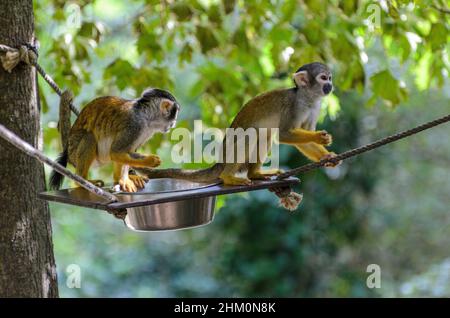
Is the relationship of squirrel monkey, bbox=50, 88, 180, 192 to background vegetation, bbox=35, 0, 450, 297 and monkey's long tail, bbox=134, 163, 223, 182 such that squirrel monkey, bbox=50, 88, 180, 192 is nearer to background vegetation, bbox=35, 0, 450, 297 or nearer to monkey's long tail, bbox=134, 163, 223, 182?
monkey's long tail, bbox=134, 163, 223, 182

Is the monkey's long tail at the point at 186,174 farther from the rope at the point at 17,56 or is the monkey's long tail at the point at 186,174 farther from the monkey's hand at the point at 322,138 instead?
the rope at the point at 17,56

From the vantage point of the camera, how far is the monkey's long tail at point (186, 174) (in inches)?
113

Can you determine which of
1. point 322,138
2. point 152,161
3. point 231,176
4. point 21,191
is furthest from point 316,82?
point 21,191

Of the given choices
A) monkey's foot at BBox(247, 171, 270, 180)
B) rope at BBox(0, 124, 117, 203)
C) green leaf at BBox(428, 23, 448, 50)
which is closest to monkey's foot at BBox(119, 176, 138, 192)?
rope at BBox(0, 124, 117, 203)

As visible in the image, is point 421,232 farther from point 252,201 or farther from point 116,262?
point 116,262

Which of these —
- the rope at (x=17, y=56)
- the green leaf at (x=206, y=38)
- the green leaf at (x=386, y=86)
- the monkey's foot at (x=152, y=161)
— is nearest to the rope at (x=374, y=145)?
the monkey's foot at (x=152, y=161)

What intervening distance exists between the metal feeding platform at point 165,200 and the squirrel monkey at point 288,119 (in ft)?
0.71

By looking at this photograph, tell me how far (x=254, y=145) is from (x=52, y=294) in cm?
109

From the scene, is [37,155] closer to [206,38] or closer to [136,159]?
[136,159]

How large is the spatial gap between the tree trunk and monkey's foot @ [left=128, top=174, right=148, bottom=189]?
372mm

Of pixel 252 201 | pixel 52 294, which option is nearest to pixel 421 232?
pixel 252 201

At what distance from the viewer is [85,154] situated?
112 inches

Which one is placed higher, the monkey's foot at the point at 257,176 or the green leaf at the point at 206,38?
the green leaf at the point at 206,38

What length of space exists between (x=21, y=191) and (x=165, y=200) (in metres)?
0.79
